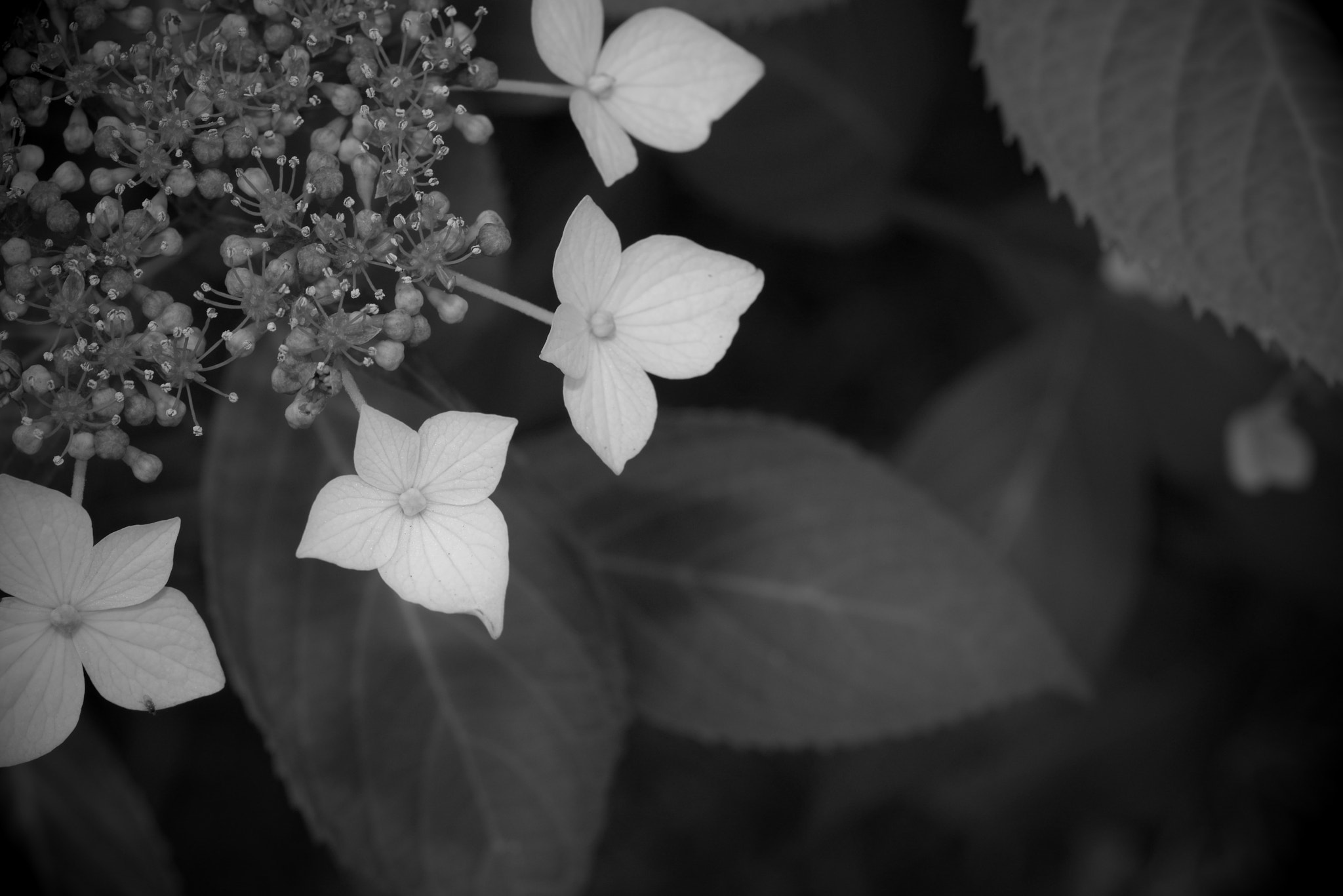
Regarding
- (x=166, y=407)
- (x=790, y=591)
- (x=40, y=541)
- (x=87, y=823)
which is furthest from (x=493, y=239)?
(x=87, y=823)

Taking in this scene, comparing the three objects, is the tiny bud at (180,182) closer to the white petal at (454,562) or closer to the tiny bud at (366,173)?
the tiny bud at (366,173)

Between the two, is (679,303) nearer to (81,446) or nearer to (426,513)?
(426,513)

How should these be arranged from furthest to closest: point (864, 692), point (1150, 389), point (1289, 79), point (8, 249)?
point (1150, 389)
point (864, 692)
point (1289, 79)
point (8, 249)

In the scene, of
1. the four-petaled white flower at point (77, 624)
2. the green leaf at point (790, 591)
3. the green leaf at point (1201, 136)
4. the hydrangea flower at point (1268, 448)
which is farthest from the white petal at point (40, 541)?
the hydrangea flower at point (1268, 448)

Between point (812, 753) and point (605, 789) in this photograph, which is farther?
point (812, 753)

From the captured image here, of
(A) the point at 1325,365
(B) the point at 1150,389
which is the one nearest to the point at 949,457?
(B) the point at 1150,389

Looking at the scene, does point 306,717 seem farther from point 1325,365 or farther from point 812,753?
point 812,753
